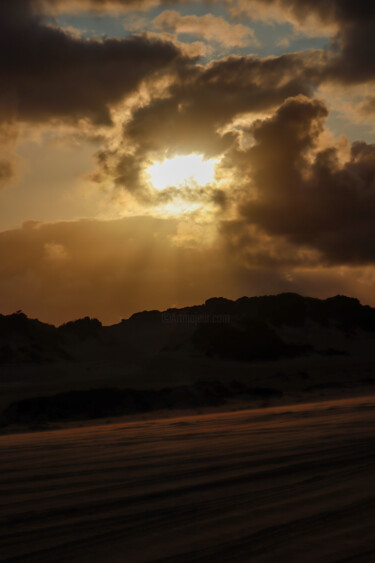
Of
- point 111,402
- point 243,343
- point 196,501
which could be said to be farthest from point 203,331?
point 196,501

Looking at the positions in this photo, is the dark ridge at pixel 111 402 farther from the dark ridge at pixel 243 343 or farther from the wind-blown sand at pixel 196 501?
the dark ridge at pixel 243 343

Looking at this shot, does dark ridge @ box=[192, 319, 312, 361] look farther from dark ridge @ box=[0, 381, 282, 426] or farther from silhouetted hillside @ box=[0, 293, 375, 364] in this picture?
dark ridge @ box=[0, 381, 282, 426]

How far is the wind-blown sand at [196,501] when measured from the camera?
9.44 feet

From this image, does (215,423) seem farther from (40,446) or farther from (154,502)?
(154,502)

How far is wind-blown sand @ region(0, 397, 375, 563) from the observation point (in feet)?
9.44

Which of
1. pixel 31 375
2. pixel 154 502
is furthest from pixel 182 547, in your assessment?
pixel 31 375

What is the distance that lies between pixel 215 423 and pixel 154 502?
5.85 meters

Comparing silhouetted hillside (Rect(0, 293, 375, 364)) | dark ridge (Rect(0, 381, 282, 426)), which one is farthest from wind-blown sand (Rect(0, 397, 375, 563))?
silhouetted hillside (Rect(0, 293, 375, 364))

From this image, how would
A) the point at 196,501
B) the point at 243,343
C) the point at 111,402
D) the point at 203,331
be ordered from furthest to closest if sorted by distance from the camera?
the point at 203,331 → the point at 243,343 → the point at 111,402 → the point at 196,501

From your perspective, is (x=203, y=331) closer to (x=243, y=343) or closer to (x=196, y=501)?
(x=243, y=343)

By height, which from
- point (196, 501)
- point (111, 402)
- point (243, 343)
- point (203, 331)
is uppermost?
point (203, 331)

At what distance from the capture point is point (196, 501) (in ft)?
12.5

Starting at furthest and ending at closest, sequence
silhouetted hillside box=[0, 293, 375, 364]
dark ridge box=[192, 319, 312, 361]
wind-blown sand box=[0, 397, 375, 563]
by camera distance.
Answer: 1. dark ridge box=[192, 319, 312, 361]
2. silhouetted hillside box=[0, 293, 375, 364]
3. wind-blown sand box=[0, 397, 375, 563]

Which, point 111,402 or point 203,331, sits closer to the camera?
point 111,402
